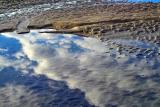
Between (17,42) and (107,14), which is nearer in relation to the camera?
(17,42)

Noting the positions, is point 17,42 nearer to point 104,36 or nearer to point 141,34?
point 104,36

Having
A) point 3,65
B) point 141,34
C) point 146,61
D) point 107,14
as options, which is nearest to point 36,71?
point 3,65

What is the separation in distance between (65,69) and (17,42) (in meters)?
3.63

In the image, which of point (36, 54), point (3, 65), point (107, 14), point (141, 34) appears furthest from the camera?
point (107, 14)

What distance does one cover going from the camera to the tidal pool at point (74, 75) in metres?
8.15

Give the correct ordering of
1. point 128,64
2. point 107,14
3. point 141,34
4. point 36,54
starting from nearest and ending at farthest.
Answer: point 128,64
point 36,54
point 141,34
point 107,14

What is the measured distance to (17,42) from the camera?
13.3 metres

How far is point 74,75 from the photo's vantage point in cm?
972

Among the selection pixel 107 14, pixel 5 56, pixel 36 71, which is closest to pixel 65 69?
pixel 36 71

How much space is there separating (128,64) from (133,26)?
365 cm

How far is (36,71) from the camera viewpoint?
10258 mm

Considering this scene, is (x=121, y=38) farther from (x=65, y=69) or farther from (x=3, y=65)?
(x=3, y=65)

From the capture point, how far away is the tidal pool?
8.15 m

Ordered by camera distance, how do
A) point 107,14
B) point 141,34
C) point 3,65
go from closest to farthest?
point 3,65 < point 141,34 < point 107,14
